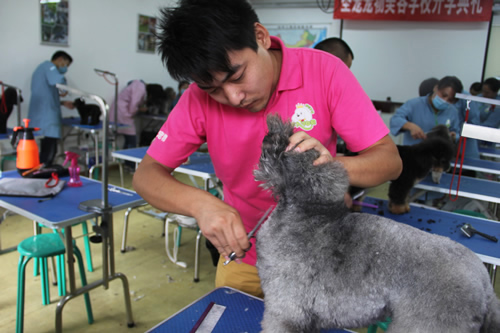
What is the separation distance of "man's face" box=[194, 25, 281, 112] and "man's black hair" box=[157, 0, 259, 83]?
0.02 m

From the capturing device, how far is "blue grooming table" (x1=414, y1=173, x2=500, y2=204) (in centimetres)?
240

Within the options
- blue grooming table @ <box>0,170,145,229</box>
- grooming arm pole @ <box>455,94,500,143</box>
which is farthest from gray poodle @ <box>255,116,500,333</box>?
blue grooming table @ <box>0,170,145,229</box>

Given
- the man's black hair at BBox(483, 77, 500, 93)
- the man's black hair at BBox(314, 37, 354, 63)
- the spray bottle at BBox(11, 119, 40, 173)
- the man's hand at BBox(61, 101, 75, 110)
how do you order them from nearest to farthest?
the spray bottle at BBox(11, 119, 40, 173) → the man's black hair at BBox(314, 37, 354, 63) → the man's black hair at BBox(483, 77, 500, 93) → the man's hand at BBox(61, 101, 75, 110)

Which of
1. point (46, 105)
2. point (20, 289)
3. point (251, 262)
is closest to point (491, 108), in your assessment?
point (251, 262)

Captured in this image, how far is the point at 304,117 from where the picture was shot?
1.08m

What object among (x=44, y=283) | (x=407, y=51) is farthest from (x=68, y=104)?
(x=407, y=51)

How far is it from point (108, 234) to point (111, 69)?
4.44 m

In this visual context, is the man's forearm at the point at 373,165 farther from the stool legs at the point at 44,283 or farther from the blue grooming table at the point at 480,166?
the blue grooming table at the point at 480,166

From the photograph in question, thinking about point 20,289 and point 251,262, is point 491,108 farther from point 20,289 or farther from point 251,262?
point 20,289

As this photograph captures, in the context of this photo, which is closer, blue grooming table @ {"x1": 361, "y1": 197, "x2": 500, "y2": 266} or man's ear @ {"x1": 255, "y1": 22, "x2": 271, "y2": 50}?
man's ear @ {"x1": 255, "y1": 22, "x2": 271, "y2": 50}

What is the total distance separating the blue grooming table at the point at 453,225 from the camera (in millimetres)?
1706

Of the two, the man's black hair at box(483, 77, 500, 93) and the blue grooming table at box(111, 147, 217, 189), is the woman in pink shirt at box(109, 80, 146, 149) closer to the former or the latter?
the blue grooming table at box(111, 147, 217, 189)

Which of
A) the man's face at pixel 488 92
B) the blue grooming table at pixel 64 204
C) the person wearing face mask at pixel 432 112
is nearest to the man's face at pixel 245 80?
the blue grooming table at pixel 64 204

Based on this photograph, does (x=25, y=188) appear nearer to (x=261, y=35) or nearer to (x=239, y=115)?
(x=239, y=115)
